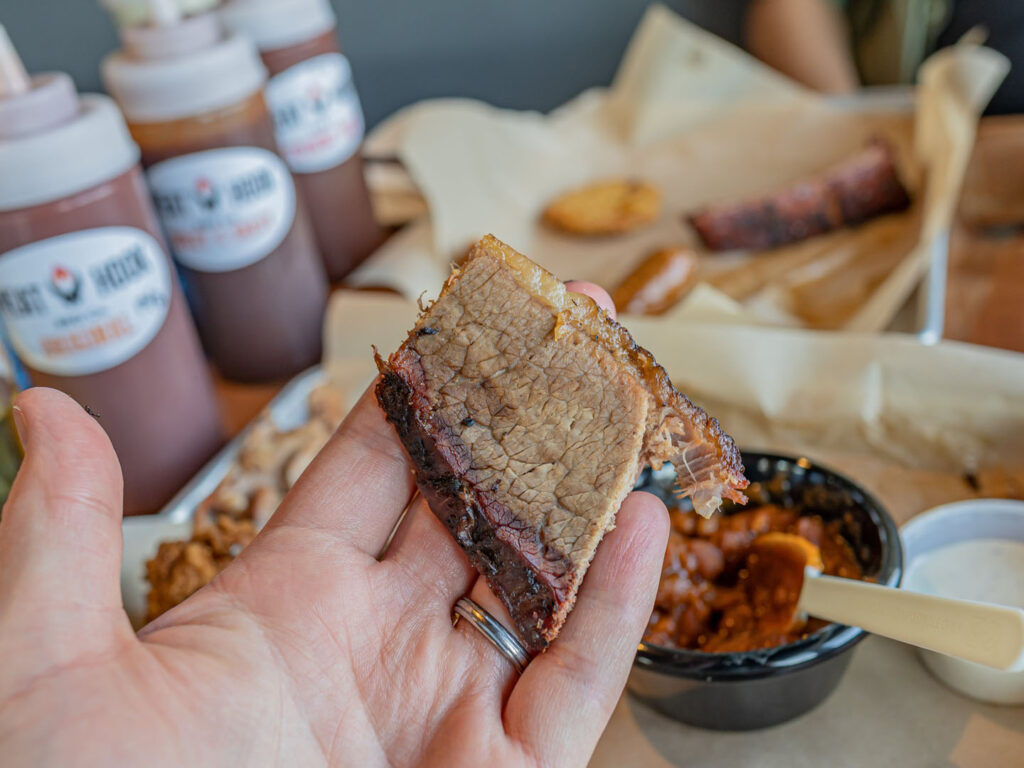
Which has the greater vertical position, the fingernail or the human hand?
the fingernail

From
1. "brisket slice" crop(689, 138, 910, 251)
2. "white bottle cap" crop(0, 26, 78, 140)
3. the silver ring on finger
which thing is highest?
"white bottle cap" crop(0, 26, 78, 140)

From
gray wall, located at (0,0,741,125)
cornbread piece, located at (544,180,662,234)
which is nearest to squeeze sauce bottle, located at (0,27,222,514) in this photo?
cornbread piece, located at (544,180,662,234)

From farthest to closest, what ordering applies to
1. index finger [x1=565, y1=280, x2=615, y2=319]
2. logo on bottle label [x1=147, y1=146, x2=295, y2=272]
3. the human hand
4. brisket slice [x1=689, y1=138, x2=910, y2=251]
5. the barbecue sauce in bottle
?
1. brisket slice [x1=689, y1=138, x2=910, y2=251]
2. the barbecue sauce in bottle
3. logo on bottle label [x1=147, y1=146, x2=295, y2=272]
4. index finger [x1=565, y1=280, x2=615, y2=319]
5. the human hand

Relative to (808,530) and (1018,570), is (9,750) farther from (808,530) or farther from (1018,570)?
(1018,570)

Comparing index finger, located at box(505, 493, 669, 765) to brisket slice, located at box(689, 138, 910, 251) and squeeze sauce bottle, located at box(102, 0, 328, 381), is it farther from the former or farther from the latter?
brisket slice, located at box(689, 138, 910, 251)

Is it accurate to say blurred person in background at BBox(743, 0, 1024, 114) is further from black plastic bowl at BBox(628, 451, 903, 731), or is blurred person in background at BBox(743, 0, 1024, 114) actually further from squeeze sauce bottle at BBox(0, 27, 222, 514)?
squeeze sauce bottle at BBox(0, 27, 222, 514)

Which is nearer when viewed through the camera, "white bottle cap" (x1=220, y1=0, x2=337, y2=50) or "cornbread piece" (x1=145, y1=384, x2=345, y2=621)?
Answer: "cornbread piece" (x1=145, y1=384, x2=345, y2=621)

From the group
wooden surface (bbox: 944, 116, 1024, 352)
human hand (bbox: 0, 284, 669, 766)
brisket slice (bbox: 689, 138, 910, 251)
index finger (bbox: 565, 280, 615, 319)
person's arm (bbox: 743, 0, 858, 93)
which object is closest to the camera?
human hand (bbox: 0, 284, 669, 766)

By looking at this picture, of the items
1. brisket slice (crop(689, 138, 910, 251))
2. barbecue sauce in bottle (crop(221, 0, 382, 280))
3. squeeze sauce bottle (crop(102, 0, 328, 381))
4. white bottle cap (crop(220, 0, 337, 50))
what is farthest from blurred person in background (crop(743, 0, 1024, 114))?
squeeze sauce bottle (crop(102, 0, 328, 381))
